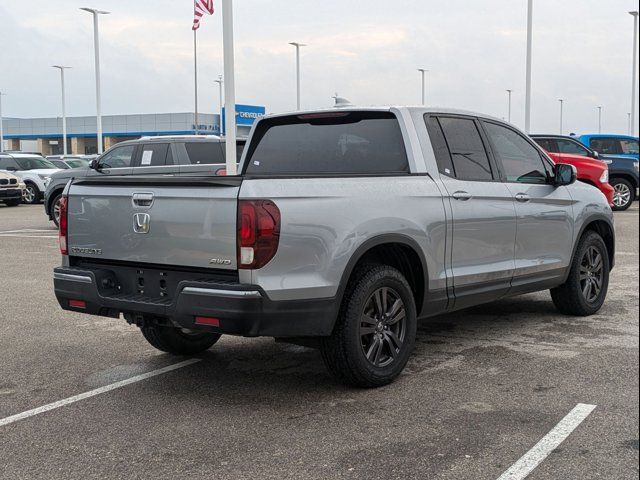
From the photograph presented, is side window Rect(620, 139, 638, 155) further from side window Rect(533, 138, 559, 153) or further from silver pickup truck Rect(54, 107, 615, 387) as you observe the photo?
silver pickup truck Rect(54, 107, 615, 387)

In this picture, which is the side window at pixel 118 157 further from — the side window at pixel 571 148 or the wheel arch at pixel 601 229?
the wheel arch at pixel 601 229

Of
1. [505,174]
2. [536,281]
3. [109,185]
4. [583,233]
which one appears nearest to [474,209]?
[505,174]

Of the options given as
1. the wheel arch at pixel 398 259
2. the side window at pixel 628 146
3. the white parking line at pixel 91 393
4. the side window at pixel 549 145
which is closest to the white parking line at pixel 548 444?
the wheel arch at pixel 398 259

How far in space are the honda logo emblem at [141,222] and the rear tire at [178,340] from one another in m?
1.16

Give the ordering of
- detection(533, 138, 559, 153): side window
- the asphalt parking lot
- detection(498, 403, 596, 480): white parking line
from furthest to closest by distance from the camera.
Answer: detection(533, 138, 559, 153): side window
the asphalt parking lot
detection(498, 403, 596, 480): white parking line

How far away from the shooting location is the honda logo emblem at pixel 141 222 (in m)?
4.91

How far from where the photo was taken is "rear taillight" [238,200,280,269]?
4.45 m

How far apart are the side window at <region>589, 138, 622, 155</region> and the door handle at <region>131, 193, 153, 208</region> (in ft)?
63.7

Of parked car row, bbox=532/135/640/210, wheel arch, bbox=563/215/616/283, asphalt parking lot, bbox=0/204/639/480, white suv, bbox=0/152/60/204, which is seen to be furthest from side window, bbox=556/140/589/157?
white suv, bbox=0/152/60/204

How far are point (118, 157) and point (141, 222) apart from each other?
37.3 ft

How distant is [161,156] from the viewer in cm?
1565

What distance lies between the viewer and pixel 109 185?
518 cm

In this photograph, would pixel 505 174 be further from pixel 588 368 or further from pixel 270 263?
pixel 270 263

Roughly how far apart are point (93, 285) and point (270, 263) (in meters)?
1.31
